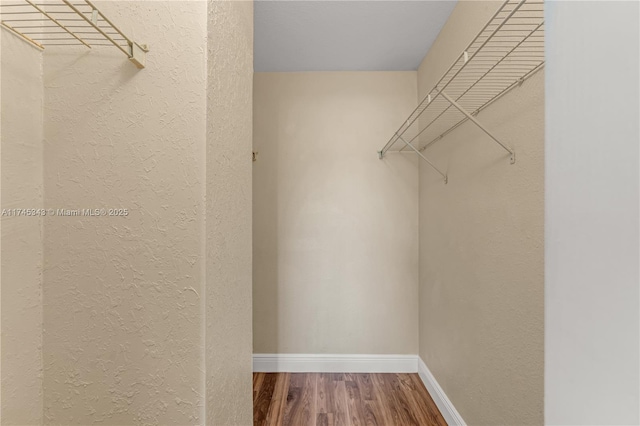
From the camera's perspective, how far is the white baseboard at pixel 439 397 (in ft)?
5.60

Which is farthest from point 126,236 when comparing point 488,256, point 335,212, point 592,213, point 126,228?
point 335,212

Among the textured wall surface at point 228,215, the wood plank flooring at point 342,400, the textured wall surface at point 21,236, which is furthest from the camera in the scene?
the wood plank flooring at point 342,400

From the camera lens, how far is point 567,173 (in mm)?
338

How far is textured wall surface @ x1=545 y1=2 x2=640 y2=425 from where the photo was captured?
0.26 meters

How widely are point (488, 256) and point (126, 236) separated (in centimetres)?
141

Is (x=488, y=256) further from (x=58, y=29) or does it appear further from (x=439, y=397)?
(x=58, y=29)

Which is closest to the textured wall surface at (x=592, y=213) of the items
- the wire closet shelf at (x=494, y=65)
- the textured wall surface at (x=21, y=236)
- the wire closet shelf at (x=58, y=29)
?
the wire closet shelf at (x=494, y=65)

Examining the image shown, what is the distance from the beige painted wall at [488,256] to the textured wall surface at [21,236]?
1462mm

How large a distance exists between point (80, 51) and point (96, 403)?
33.2 inches

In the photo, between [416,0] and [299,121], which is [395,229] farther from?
[416,0]

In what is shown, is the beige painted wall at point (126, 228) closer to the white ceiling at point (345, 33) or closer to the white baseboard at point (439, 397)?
the white ceiling at point (345, 33)

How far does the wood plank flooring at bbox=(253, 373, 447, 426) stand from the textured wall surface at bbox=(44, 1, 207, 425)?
1351 mm

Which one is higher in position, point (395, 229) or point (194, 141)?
point (194, 141)

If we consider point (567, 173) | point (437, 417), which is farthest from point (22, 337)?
point (437, 417)
